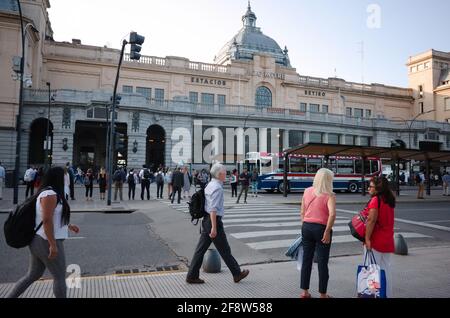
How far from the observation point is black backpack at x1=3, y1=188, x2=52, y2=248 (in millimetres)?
3816

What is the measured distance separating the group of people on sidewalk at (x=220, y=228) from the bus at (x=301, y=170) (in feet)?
74.7

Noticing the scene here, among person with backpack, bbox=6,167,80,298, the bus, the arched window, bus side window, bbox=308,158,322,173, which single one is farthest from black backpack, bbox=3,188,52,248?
the arched window

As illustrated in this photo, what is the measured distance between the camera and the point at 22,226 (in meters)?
3.86

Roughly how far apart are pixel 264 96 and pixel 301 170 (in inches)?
1185

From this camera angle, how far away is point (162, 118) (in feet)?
134

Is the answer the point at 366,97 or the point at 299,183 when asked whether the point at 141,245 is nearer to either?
the point at 299,183

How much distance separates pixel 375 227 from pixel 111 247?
20.2 feet

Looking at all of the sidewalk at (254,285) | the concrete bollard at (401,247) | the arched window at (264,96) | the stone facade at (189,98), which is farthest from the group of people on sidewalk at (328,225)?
the arched window at (264,96)

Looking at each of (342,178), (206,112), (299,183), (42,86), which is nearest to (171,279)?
(299,183)

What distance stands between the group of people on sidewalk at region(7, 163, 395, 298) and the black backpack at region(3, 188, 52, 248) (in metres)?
0.06

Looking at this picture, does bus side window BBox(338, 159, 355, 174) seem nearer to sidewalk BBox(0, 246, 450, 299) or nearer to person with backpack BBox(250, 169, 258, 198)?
A: person with backpack BBox(250, 169, 258, 198)

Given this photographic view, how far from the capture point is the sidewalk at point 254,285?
4.98 m

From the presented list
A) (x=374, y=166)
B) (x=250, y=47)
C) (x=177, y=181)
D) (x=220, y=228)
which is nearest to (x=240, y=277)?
(x=220, y=228)
